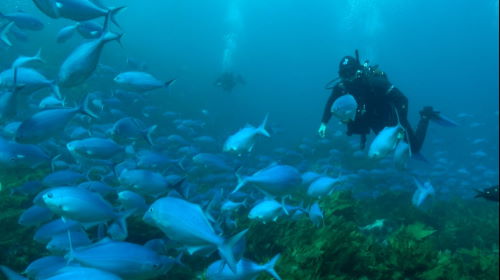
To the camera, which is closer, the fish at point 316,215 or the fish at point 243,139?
the fish at point 316,215

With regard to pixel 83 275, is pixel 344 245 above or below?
above

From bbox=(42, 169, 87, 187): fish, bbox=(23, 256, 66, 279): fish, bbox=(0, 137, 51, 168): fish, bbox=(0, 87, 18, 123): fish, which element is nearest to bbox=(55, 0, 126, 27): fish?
bbox=(0, 87, 18, 123): fish

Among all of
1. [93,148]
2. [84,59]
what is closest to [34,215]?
[93,148]

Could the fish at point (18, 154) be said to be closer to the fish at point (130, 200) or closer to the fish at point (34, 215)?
the fish at point (34, 215)

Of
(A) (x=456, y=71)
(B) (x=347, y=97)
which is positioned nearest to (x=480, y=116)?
(A) (x=456, y=71)

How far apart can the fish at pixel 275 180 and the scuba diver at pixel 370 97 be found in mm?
3299

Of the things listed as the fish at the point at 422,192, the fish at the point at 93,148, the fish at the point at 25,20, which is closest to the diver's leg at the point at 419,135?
the fish at the point at 422,192

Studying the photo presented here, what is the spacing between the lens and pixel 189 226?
2.56 m

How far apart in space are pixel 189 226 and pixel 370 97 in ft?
20.1

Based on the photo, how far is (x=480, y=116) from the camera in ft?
295

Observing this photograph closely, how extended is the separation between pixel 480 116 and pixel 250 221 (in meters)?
100

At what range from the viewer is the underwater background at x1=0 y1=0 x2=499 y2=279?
469 cm

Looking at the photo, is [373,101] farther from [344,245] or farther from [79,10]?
[79,10]

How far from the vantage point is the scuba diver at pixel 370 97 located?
7555 millimetres
